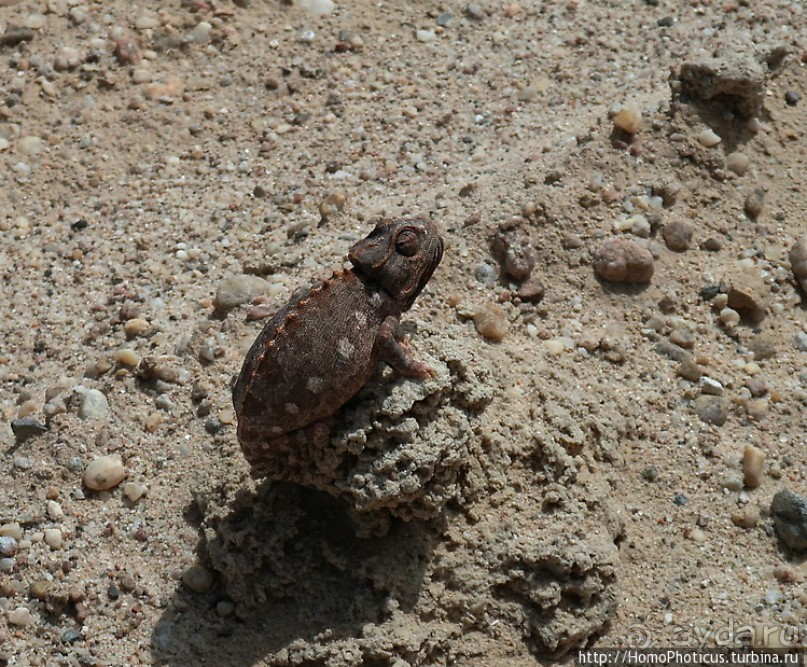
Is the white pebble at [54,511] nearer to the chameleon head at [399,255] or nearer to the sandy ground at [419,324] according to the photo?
the sandy ground at [419,324]

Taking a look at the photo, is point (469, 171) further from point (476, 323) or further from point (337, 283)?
point (337, 283)

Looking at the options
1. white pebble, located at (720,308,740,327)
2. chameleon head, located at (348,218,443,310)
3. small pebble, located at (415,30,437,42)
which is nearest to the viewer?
chameleon head, located at (348,218,443,310)

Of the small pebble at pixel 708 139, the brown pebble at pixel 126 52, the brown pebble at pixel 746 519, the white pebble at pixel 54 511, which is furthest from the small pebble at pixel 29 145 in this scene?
the brown pebble at pixel 746 519

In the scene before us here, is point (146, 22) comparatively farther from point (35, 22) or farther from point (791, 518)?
point (791, 518)

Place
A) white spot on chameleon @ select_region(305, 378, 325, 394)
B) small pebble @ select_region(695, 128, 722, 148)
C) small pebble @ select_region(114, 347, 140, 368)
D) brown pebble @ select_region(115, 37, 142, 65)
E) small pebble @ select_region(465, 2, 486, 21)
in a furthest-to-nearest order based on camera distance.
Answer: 1. small pebble @ select_region(465, 2, 486, 21)
2. brown pebble @ select_region(115, 37, 142, 65)
3. small pebble @ select_region(695, 128, 722, 148)
4. small pebble @ select_region(114, 347, 140, 368)
5. white spot on chameleon @ select_region(305, 378, 325, 394)

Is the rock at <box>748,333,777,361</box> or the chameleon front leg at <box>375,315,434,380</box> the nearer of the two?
the chameleon front leg at <box>375,315,434,380</box>

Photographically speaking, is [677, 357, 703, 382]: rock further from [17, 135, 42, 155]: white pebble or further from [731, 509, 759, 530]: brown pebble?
[17, 135, 42, 155]: white pebble

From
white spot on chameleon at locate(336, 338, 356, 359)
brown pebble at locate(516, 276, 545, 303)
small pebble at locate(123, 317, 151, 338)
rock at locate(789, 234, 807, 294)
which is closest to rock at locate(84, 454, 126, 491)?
small pebble at locate(123, 317, 151, 338)
